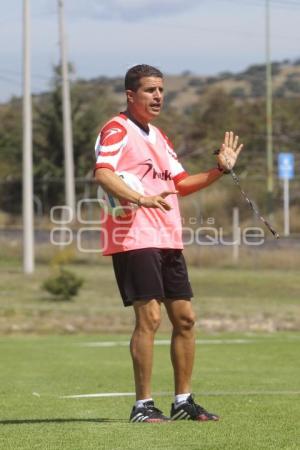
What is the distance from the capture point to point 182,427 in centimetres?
796

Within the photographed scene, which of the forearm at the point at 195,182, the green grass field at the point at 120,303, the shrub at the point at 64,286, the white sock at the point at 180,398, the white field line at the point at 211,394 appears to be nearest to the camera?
the white sock at the point at 180,398

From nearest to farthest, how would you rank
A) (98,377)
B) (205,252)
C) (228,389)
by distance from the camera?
1. (228,389)
2. (98,377)
3. (205,252)

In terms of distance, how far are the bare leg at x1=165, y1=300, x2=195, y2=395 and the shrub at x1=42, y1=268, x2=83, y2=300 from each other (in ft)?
67.4

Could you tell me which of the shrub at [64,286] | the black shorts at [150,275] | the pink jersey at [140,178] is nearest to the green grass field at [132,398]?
the black shorts at [150,275]

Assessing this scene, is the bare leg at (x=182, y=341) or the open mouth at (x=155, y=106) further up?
the open mouth at (x=155, y=106)

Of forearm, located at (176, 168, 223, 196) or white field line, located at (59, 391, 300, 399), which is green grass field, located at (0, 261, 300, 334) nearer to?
white field line, located at (59, 391, 300, 399)

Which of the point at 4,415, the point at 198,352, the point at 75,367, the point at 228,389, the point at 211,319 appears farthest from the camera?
the point at 211,319

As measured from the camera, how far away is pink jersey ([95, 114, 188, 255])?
833 centimetres

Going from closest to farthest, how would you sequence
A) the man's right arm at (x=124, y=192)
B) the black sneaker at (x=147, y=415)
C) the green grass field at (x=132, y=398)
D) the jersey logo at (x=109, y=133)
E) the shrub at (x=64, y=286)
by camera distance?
the green grass field at (x=132, y=398)
the man's right arm at (x=124, y=192)
the black sneaker at (x=147, y=415)
the jersey logo at (x=109, y=133)
the shrub at (x=64, y=286)

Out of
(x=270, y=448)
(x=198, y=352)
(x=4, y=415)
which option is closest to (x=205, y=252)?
(x=198, y=352)

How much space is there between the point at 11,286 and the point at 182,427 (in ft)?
84.0

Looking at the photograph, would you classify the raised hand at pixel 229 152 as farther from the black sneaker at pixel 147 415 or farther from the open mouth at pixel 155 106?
the black sneaker at pixel 147 415

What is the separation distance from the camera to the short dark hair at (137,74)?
28.1ft

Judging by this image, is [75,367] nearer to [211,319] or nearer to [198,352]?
[198,352]
